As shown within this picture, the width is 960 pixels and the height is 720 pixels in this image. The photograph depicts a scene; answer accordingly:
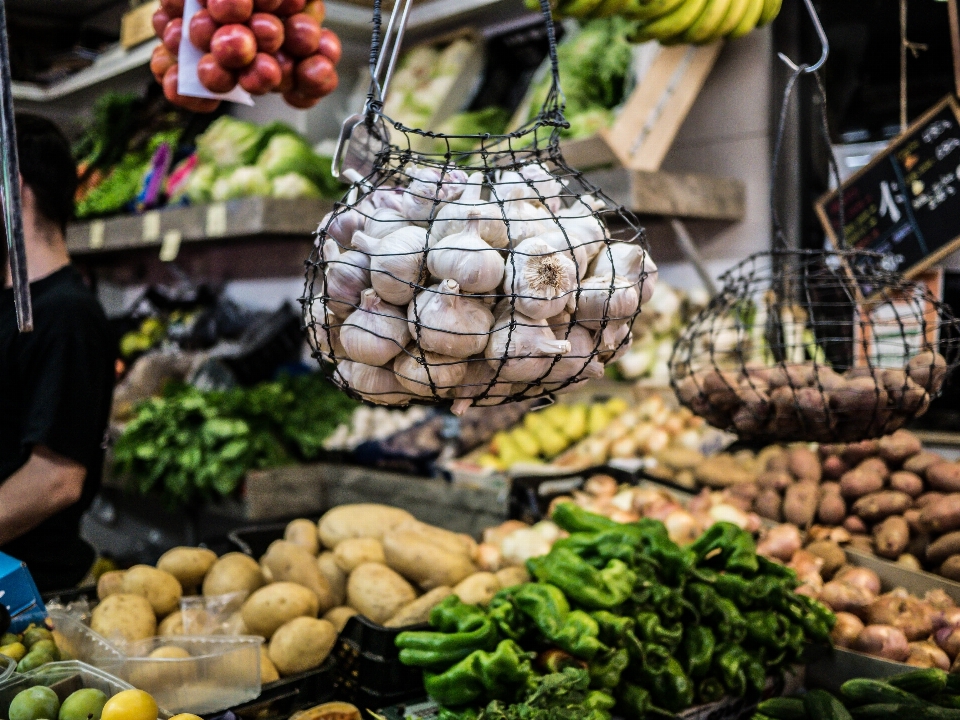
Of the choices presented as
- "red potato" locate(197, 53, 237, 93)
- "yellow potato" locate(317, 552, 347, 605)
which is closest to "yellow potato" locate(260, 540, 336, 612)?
"yellow potato" locate(317, 552, 347, 605)

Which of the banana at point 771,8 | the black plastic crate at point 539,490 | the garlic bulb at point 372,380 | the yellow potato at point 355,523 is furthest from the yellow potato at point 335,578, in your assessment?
the banana at point 771,8

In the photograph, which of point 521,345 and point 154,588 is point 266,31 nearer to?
point 521,345

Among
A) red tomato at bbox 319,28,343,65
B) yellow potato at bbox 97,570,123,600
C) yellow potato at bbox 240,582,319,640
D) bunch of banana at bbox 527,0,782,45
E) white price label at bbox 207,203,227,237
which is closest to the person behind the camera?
red tomato at bbox 319,28,343,65

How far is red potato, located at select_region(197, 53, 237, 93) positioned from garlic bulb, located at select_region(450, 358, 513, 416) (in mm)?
893

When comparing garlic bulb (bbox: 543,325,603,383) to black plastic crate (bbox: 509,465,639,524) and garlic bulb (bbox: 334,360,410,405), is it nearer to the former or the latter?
garlic bulb (bbox: 334,360,410,405)

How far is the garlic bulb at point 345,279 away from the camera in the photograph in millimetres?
1104

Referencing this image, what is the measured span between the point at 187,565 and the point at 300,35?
1.40 metres

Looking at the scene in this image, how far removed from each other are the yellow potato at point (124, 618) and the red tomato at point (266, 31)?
4.24ft

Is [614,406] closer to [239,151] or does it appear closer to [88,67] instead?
[239,151]

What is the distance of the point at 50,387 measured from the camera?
2229 millimetres

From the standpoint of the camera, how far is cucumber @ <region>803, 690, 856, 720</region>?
1767 mm

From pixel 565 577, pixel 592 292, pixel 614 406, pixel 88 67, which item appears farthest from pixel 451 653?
pixel 88 67

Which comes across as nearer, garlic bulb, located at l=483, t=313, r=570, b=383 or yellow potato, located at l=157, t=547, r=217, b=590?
garlic bulb, located at l=483, t=313, r=570, b=383

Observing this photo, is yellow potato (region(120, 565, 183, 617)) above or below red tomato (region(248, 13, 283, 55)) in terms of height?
below
